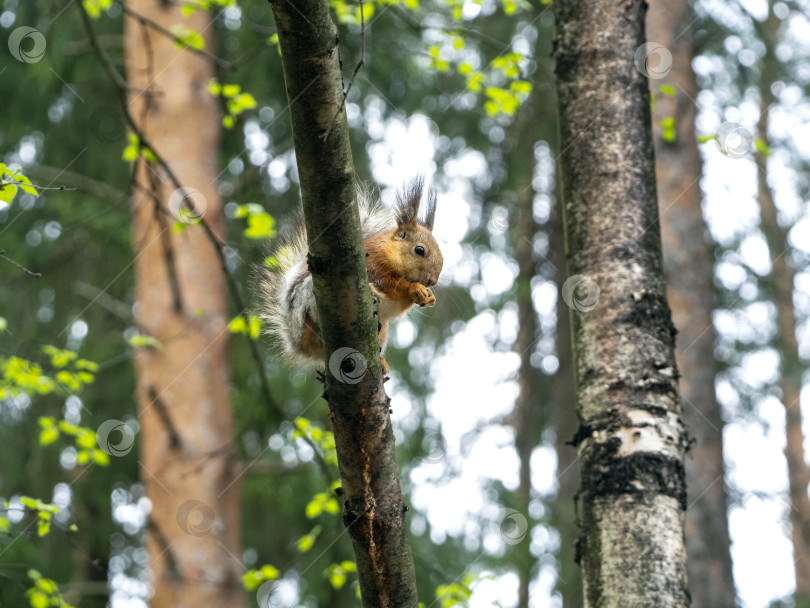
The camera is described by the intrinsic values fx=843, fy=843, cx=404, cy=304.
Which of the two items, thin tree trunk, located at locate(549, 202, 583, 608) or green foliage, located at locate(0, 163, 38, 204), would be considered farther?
thin tree trunk, located at locate(549, 202, 583, 608)

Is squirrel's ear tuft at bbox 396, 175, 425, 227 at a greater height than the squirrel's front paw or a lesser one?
greater

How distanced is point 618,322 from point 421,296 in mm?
610

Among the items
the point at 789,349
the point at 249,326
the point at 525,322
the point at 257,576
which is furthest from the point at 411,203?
the point at 525,322

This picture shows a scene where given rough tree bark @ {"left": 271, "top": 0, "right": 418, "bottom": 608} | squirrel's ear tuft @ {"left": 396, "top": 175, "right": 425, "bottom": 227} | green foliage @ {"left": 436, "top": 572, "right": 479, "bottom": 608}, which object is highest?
squirrel's ear tuft @ {"left": 396, "top": 175, "right": 425, "bottom": 227}

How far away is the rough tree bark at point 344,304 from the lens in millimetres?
1465

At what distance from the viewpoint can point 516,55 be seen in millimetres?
3080

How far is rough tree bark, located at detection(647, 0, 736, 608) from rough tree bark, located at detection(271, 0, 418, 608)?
9.91ft

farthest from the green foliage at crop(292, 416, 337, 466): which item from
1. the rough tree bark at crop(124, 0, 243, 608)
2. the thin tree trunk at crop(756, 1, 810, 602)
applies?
the thin tree trunk at crop(756, 1, 810, 602)

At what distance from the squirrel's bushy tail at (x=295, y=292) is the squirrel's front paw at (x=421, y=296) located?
0.30 m

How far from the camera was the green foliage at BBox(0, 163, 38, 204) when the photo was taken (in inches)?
78.1

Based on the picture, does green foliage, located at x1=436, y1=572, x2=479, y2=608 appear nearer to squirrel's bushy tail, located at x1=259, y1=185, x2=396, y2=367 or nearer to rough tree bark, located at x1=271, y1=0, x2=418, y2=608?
squirrel's bushy tail, located at x1=259, y1=185, x2=396, y2=367

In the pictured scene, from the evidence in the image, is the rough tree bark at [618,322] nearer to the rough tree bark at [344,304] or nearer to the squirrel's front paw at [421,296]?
the squirrel's front paw at [421,296]

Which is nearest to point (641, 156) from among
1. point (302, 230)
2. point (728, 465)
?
point (302, 230)

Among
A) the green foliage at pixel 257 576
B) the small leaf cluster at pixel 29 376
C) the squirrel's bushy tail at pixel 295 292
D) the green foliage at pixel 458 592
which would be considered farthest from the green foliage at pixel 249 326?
the green foliage at pixel 458 592
